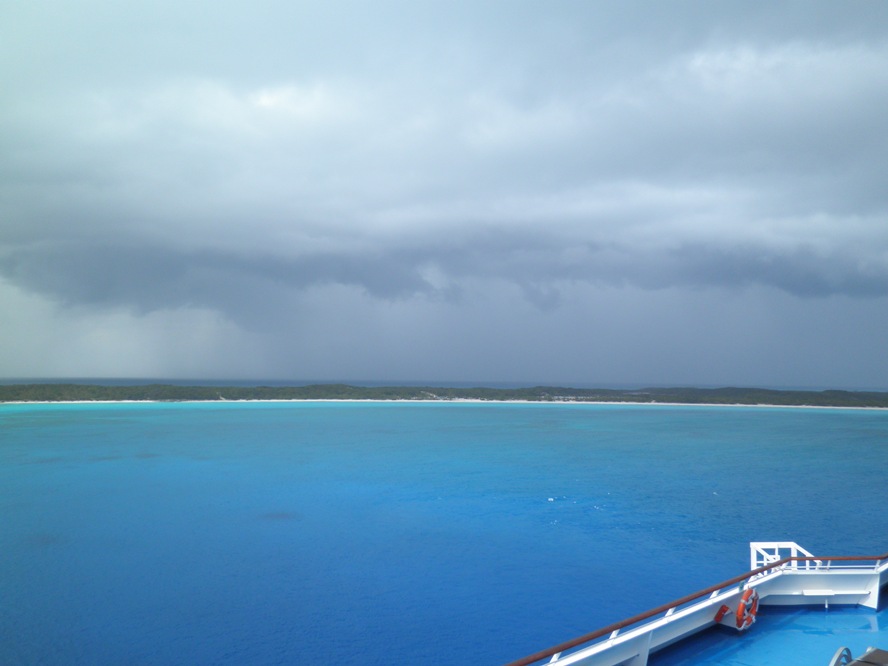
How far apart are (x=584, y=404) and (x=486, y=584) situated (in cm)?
6914

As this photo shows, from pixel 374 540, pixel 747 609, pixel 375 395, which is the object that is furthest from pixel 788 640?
pixel 375 395

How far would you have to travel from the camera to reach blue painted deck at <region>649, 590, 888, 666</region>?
19.4 feet

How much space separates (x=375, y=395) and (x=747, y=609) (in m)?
73.5

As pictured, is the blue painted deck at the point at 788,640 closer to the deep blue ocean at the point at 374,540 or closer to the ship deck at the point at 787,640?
the ship deck at the point at 787,640

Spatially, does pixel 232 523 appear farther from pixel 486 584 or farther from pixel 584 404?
pixel 584 404

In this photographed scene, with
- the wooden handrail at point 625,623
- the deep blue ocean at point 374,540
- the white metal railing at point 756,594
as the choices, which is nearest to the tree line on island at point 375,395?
the deep blue ocean at point 374,540

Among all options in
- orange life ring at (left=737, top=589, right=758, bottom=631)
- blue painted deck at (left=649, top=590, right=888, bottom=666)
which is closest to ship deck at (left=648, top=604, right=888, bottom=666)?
blue painted deck at (left=649, top=590, right=888, bottom=666)

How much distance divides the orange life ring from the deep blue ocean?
7.78 feet

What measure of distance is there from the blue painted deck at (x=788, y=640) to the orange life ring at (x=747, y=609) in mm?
114

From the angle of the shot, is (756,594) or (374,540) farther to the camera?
(374,540)

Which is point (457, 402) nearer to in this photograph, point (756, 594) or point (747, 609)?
point (756, 594)

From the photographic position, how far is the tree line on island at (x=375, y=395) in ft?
208

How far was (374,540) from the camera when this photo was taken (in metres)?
12.5

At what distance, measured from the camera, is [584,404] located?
76.6 metres
